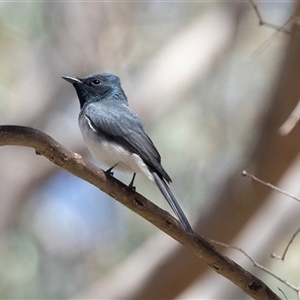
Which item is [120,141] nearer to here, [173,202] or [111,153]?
[111,153]

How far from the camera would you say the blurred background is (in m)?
6.00

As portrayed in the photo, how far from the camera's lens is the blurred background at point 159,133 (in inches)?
236

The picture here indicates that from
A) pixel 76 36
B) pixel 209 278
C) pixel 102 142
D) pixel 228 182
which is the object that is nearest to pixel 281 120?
pixel 228 182

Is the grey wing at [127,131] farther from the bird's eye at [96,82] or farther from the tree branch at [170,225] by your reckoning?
the tree branch at [170,225]

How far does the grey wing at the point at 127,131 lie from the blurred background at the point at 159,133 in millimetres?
1795

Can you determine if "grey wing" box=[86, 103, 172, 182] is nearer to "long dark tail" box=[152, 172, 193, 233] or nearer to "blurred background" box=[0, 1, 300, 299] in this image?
"long dark tail" box=[152, 172, 193, 233]

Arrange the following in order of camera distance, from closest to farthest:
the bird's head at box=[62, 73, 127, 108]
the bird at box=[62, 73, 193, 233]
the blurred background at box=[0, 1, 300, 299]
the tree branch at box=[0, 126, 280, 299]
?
the tree branch at box=[0, 126, 280, 299]
the bird at box=[62, 73, 193, 233]
the bird's head at box=[62, 73, 127, 108]
the blurred background at box=[0, 1, 300, 299]

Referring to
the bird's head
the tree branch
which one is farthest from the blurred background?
the tree branch

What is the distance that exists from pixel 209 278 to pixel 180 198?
238cm

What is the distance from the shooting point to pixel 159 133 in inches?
360

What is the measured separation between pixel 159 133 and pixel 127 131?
15.7 feet

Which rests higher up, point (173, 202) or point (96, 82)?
point (96, 82)

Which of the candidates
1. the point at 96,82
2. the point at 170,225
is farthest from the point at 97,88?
the point at 170,225

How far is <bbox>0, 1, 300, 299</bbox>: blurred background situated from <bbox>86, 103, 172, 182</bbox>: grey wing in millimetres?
1795
